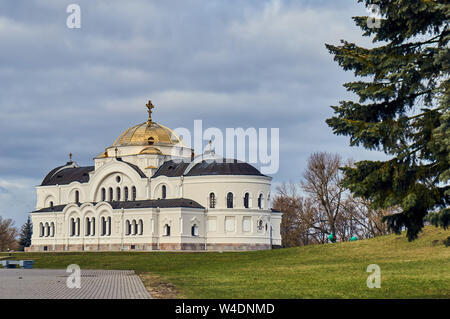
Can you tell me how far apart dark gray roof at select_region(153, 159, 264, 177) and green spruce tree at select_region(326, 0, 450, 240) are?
61.3m

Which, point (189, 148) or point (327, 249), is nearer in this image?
point (327, 249)

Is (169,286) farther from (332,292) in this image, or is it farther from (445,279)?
(445,279)

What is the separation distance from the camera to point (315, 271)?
117 feet

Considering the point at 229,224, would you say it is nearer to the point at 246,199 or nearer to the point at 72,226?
the point at 246,199

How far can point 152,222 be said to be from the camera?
80.2 metres

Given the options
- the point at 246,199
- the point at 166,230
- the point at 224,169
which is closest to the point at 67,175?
the point at 166,230

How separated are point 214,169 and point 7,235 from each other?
59914 millimetres

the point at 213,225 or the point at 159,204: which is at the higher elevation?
the point at 159,204

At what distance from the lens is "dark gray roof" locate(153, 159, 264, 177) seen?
81750 mm

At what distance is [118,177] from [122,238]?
9.41 m

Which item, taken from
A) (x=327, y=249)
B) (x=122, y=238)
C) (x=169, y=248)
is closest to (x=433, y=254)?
(x=327, y=249)

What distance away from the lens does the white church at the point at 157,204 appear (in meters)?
80.4
